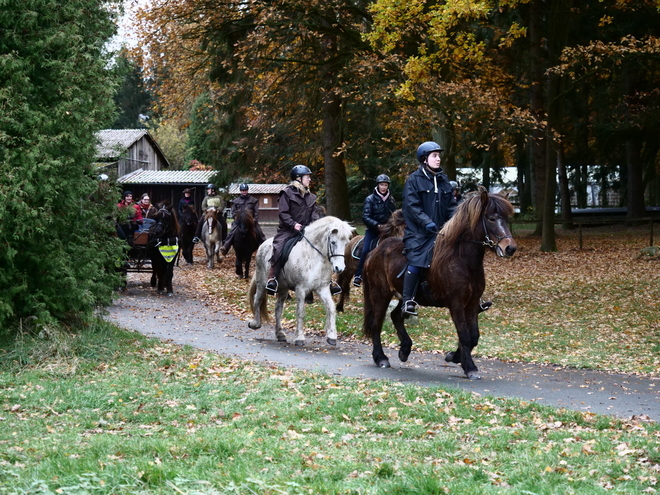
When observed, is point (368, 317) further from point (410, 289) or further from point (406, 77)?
point (406, 77)

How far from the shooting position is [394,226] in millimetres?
13250

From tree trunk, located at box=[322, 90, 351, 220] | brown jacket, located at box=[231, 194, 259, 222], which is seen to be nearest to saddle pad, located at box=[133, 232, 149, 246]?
brown jacket, located at box=[231, 194, 259, 222]

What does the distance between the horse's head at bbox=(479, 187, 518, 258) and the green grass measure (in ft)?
6.45

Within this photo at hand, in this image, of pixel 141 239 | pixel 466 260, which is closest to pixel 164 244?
pixel 141 239

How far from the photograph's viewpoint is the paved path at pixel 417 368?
9.24m

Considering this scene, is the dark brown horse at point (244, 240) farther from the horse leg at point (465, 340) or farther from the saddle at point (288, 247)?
the horse leg at point (465, 340)

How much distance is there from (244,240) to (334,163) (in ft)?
23.7

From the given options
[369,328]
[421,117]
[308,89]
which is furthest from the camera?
[308,89]

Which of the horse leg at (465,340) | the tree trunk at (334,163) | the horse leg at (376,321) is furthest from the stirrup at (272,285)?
the tree trunk at (334,163)

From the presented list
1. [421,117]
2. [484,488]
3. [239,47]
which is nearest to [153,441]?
[484,488]

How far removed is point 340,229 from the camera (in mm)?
13078

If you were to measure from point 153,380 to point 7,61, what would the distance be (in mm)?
4447

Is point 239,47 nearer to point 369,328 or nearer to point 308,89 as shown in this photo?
point 308,89

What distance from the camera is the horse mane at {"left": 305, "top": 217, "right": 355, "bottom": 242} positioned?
43.0 ft
